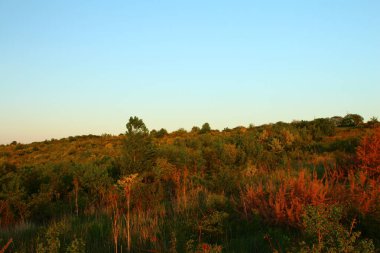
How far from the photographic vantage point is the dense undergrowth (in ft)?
14.2

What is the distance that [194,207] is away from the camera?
704 centimetres

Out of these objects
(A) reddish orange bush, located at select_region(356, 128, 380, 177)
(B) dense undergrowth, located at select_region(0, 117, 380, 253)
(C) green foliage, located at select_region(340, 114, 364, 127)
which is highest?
(C) green foliage, located at select_region(340, 114, 364, 127)

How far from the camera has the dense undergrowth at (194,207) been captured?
14.2 feet

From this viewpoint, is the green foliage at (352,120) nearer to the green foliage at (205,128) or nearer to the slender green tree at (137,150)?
the green foliage at (205,128)

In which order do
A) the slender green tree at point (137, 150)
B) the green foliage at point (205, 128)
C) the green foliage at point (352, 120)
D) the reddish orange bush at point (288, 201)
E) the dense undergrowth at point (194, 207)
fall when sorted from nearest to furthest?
the dense undergrowth at point (194, 207) → the reddish orange bush at point (288, 201) → the slender green tree at point (137, 150) → the green foliage at point (352, 120) → the green foliage at point (205, 128)

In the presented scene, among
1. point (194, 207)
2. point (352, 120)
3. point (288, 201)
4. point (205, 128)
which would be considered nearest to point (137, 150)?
point (194, 207)

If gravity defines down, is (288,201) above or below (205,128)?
below

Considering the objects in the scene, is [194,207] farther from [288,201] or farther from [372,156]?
[372,156]

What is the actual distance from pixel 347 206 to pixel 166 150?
991 cm

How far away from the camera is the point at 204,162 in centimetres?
1392

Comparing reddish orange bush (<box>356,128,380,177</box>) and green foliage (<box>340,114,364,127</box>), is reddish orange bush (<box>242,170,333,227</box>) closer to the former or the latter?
reddish orange bush (<box>356,128,380,177</box>)

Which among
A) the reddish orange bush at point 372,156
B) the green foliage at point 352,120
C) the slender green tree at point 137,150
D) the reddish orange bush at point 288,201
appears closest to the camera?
the reddish orange bush at point 288,201

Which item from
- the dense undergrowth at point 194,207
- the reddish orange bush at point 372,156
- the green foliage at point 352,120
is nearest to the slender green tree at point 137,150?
the dense undergrowth at point 194,207

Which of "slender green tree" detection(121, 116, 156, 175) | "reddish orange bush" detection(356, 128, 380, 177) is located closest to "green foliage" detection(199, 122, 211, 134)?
"slender green tree" detection(121, 116, 156, 175)
